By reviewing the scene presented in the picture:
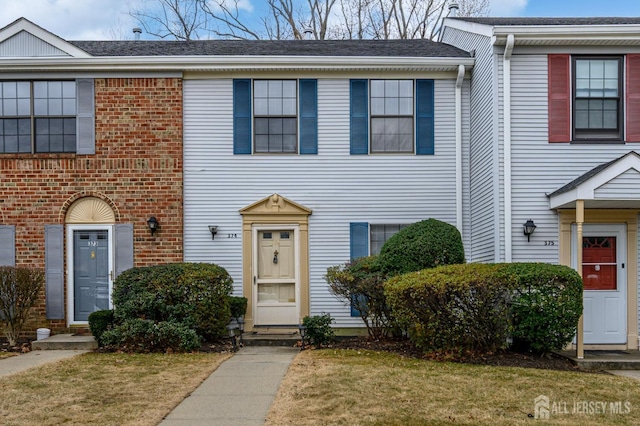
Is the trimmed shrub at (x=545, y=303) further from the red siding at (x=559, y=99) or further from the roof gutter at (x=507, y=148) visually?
the red siding at (x=559, y=99)

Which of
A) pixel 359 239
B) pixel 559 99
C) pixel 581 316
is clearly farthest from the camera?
pixel 359 239

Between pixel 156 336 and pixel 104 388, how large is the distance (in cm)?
241

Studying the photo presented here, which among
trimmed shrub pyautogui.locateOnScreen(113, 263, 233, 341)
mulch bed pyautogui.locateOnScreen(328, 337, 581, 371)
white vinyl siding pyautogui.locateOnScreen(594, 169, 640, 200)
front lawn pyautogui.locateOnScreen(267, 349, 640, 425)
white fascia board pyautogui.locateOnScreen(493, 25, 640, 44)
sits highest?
white fascia board pyautogui.locateOnScreen(493, 25, 640, 44)

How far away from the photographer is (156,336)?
9.59 m

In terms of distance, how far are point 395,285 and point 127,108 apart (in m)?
6.02

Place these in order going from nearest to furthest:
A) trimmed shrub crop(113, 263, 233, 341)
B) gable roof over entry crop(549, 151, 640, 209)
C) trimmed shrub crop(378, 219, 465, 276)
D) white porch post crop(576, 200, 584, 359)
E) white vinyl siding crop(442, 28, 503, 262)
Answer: white porch post crop(576, 200, 584, 359)
gable roof over entry crop(549, 151, 640, 209)
trimmed shrub crop(113, 263, 233, 341)
trimmed shrub crop(378, 219, 465, 276)
white vinyl siding crop(442, 28, 503, 262)

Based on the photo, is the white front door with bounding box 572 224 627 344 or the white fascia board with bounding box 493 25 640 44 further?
the white front door with bounding box 572 224 627 344

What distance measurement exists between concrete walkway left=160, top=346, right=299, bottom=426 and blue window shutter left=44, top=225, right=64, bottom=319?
3957 mm

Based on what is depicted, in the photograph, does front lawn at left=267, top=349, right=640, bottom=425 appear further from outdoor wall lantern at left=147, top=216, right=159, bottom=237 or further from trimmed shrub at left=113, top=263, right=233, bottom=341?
outdoor wall lantern at left=147, top=216, right=159, bottom=237

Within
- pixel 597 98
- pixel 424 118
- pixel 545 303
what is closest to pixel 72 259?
pixel 424 118

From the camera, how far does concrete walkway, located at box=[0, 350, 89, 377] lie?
340 inches

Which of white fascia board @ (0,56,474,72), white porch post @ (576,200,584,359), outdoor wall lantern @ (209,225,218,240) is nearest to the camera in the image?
white porch post @ (576,200,584,359)

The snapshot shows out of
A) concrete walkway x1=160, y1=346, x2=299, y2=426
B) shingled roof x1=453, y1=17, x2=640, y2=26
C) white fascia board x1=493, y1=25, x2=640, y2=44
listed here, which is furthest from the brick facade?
shingled roof x1=453, y1=17, x2=640, y2=26

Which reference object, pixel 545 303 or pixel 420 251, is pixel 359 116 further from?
pixel 545 303
